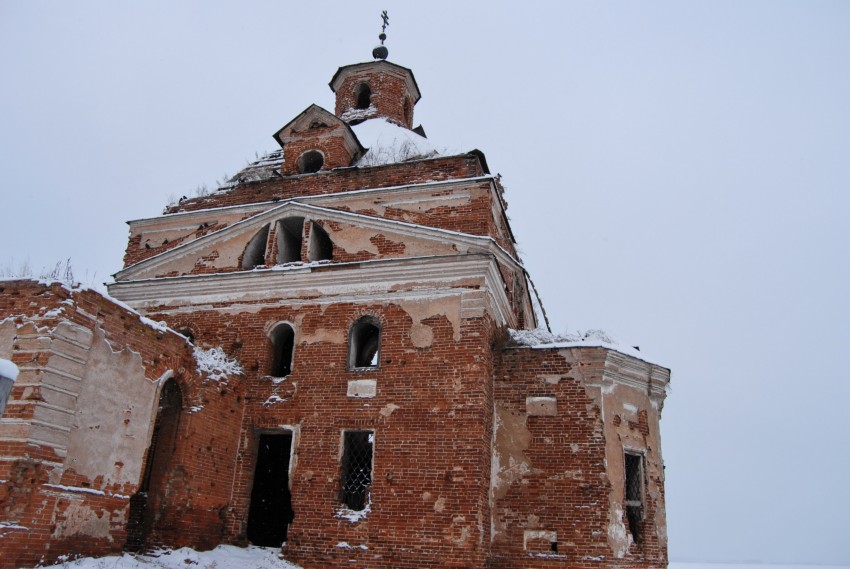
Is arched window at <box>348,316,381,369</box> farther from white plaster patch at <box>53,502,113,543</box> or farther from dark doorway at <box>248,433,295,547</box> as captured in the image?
white plaster patch at <box>53,502,113,543</box>

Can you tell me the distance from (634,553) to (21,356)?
9.45 m

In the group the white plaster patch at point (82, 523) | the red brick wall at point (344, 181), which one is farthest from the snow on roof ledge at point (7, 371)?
the red brick wall at point (344, 181)

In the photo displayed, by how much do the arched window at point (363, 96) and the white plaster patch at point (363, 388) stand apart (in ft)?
32.0

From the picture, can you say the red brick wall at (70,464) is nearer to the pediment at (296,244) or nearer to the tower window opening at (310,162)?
the pediment at (296,244)

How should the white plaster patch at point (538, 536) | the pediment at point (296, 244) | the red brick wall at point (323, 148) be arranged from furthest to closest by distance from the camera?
the red brick wall at point (323, 148) → the pediment at point (296, 244) → the white plaster patch at point (538, 536)

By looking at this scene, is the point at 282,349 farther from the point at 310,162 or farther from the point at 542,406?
the point at 542,406

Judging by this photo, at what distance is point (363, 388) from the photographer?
1220cm

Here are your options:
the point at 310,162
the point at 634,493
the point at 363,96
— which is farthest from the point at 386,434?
the point at 363,96

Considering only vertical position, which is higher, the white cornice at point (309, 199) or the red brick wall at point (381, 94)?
the red brick wall at point (381, 94)

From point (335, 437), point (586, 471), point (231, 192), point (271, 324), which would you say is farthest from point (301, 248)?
point (586, 471)

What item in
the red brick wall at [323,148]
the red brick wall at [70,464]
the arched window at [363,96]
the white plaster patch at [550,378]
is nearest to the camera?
the red brick wall at [70,464]

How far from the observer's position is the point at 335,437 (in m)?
12.0

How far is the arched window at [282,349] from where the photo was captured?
1322 cm

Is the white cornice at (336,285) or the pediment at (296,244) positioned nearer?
the white cornice at (336,285)
